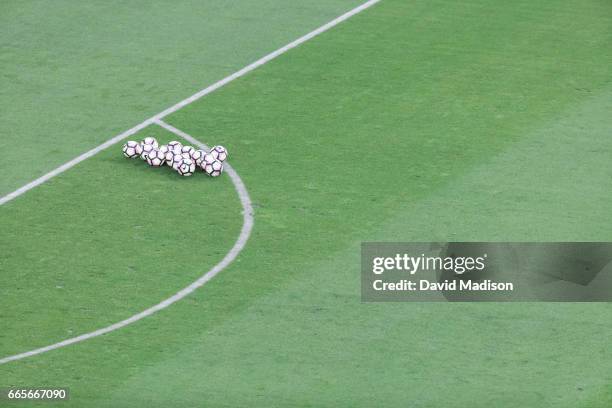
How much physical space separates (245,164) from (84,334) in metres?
4.64

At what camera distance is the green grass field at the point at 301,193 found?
1385cm

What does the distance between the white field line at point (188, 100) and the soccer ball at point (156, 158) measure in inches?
37.8

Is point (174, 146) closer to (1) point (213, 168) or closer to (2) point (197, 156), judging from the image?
(2) point (197, 156)

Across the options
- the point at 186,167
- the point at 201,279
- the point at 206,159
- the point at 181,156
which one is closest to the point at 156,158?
the point at 181,156

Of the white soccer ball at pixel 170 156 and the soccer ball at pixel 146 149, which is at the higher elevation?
the soccer ball at pixel 146 149

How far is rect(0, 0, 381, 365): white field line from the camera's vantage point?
14.4 metres

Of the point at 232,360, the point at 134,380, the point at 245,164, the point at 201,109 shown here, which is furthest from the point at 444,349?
the point at 201,109

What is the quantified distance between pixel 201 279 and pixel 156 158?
126 inches

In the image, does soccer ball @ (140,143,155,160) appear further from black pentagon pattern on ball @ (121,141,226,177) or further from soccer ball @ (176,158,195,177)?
soccer ball @ (176,158,195,177)

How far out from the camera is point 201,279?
50.9 feet

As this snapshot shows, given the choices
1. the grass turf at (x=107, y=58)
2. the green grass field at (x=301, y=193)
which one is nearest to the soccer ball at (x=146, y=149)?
the green grass field at (x=301, y=193)

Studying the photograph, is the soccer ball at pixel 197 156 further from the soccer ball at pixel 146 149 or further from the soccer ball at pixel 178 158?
the soccer ball at pixel 146 149

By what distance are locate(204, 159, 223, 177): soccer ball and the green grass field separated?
0.49 ft

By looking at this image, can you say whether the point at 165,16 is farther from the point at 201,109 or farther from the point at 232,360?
the point at 232,360
